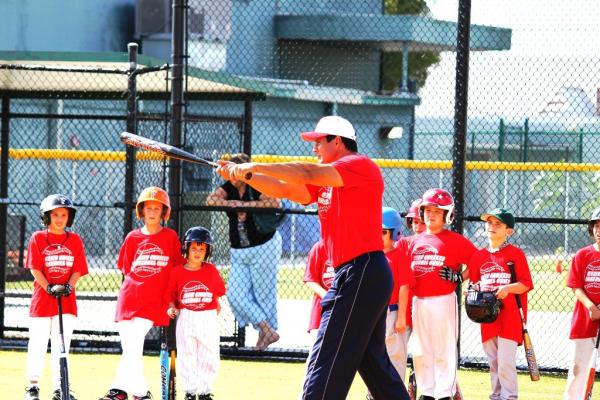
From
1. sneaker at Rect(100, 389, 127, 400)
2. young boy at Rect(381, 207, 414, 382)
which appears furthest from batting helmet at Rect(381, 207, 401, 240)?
sneaker at Rect(100, 389, 127, 400)

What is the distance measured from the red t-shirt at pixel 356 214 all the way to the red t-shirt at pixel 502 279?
2.20 m

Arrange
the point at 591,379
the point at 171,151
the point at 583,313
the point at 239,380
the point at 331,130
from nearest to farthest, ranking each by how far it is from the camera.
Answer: the point at 331,130 → the point at 171,151 → the point at 591,379 → the point at 583,313 → the point at 239,380

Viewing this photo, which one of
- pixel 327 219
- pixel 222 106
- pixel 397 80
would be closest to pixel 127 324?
pixel 327 219

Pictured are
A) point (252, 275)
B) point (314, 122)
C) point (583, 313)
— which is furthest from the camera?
point (314, 122)

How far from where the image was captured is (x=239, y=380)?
10.2m

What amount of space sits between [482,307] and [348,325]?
223 cm

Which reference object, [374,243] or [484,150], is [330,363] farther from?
[484,150]

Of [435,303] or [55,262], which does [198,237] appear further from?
[435,303]

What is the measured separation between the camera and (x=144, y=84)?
1249cm

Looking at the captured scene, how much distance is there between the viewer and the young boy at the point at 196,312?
8.84 m

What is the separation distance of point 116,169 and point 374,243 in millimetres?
14988

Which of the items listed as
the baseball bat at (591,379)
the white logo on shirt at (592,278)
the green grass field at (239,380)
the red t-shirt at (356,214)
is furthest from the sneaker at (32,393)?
the white logo on shirt at (592,278)

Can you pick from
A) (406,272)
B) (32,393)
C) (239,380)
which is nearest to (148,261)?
(32,393)

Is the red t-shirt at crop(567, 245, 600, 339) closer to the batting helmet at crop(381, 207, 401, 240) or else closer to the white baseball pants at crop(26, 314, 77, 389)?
the batting helmet at crop(381, 207, 401, 240)
